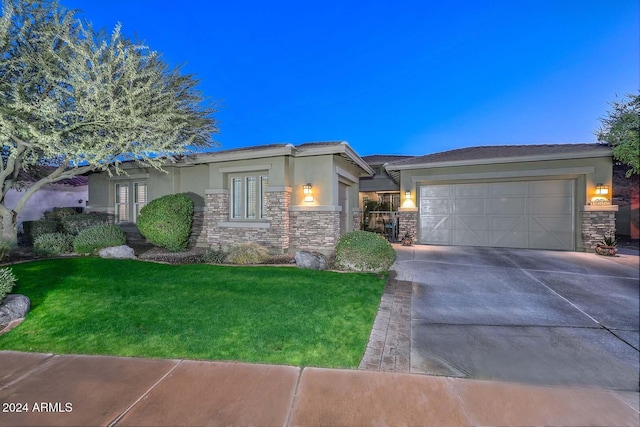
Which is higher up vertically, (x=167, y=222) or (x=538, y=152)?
(x=538, y=152)

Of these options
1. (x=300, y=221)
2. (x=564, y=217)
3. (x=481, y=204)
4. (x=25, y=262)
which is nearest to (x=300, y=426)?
(x=300, y=221)

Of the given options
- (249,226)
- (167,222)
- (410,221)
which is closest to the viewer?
(167,222)

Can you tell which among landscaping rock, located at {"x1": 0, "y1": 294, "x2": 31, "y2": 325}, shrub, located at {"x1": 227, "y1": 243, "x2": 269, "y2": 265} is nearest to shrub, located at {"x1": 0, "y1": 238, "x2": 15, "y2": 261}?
landscaping rock, located at {"x1": 0, "y1": 294, "x2": 31, "y2": 325}

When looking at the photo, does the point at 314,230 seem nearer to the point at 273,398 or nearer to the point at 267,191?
the point at 267,191

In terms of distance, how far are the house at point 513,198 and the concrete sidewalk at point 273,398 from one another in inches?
Answer: 363

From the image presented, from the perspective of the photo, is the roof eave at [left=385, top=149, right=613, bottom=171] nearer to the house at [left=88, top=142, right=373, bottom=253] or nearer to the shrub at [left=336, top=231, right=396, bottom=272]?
the house at [left=88, top=142, right=373, bottom=253]

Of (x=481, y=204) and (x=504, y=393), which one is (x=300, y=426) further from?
(x=481, y=204)

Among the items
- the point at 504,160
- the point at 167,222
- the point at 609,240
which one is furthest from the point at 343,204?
the point at 609,240

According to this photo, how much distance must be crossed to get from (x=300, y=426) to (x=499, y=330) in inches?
114

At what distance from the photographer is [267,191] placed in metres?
9.04

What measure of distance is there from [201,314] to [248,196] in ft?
20.6

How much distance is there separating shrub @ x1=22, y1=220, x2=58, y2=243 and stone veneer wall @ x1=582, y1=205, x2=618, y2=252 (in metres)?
19.9

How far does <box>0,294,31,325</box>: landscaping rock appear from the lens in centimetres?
364

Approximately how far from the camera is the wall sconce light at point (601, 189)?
8609mm
